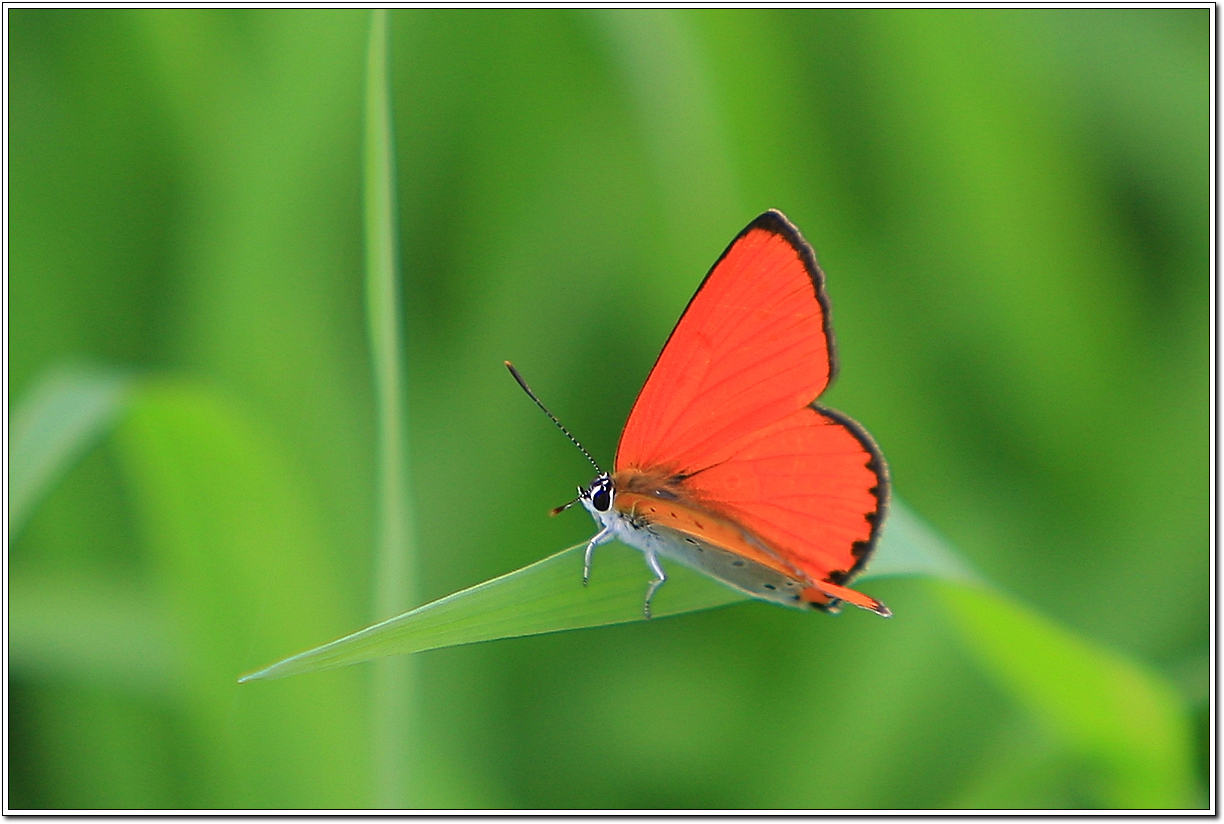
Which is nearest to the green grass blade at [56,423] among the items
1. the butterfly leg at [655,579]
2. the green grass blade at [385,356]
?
the green grass blade at [385,356]

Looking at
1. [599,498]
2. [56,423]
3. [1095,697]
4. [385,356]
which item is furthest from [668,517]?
[56,423]

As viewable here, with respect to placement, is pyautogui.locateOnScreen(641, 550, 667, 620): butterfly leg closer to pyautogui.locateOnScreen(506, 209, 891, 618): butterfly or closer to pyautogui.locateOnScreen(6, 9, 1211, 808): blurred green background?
pyautogui.locateOnScreen(506, 209, 891, 618): butterfly

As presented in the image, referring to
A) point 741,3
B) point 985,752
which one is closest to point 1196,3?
point 741,3

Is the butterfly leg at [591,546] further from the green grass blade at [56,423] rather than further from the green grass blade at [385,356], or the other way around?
the green grass blade at [56,423]

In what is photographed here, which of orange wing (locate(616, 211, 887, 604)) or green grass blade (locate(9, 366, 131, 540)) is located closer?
orange wing (locate(616, 211, 887, 604))

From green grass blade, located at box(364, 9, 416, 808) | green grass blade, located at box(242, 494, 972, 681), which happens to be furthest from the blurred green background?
green grass blade, located at box(242, 494, 972, 681)

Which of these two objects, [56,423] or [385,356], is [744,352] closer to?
[385,356]

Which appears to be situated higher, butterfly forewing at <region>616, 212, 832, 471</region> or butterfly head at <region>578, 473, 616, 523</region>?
butterfly forewing at <region>616, 212, 832, 471</region>
